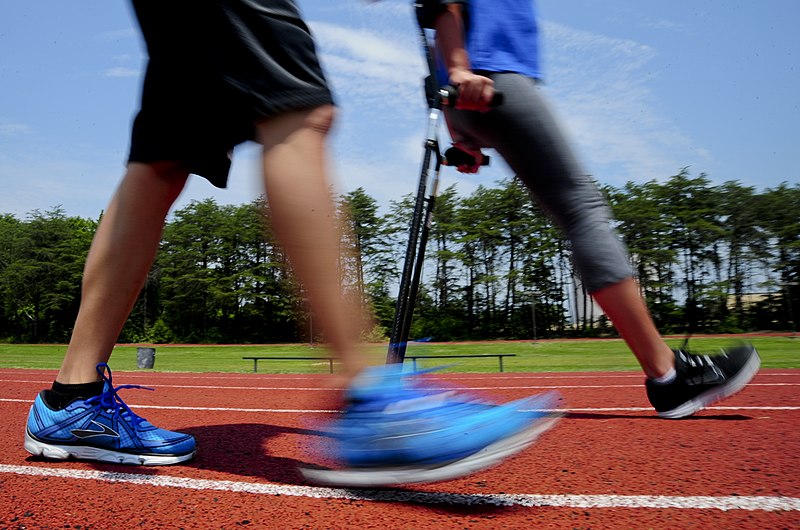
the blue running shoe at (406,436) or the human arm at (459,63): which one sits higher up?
the human arm at (459,63)

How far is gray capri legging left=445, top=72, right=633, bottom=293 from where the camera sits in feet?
7.60

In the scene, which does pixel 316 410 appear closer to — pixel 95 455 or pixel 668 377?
pixel 95 455

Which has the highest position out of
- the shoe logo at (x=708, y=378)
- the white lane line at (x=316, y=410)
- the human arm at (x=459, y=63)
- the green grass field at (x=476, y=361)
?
the human arm at (x=459, y=63)

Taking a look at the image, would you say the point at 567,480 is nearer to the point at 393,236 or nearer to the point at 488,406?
the point at 488,406

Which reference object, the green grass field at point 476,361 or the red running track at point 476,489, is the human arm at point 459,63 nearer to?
the green grass field at point 476,361

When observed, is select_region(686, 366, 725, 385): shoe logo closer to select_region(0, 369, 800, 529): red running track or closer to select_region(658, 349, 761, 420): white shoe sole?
select_region(658, 349, 761, 420): white shoe sole

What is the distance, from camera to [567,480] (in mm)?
1729

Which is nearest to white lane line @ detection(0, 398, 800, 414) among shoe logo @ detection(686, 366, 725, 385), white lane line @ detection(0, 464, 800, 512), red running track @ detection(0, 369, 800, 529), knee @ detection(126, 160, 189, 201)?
red running track @ detection(0, 369, 800, 529)

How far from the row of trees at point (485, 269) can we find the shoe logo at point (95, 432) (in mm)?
46812

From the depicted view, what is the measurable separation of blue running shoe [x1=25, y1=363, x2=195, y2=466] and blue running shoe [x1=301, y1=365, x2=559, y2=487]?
72 centimetres

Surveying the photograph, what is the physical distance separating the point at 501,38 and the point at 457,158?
0.48 meters

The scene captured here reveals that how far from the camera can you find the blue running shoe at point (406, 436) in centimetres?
148

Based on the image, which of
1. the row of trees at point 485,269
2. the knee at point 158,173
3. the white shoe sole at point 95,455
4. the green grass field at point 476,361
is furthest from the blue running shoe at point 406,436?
the row of trees at point 485,269

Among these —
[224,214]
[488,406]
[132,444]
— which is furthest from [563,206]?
[224,214]
